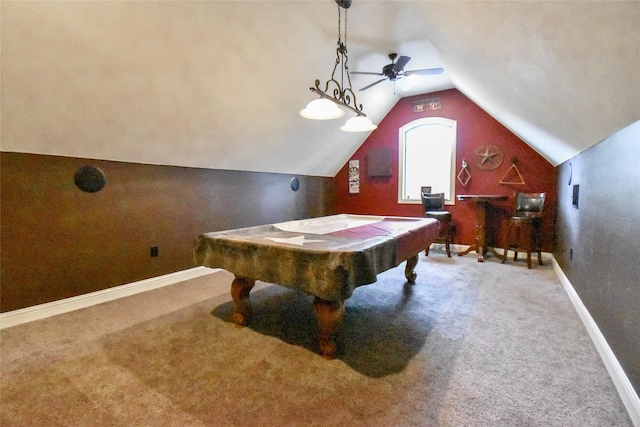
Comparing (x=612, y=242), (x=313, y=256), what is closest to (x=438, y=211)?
(x=612, y=242)

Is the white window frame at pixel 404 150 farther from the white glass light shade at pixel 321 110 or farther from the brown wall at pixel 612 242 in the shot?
the white glass light shade at pixel 321 110

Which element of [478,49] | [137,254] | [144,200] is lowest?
[137,254]

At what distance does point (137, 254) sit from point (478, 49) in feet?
12.3

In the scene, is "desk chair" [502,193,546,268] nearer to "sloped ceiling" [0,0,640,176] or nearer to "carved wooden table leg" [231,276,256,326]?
"sloped ceiling" [0,0,640,176]

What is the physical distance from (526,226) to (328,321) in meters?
3.45

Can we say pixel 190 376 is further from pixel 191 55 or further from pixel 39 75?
pixel 191 55

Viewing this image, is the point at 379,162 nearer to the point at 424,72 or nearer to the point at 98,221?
the point at 424,72

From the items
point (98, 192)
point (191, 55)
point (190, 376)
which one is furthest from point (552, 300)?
point (98, 192)

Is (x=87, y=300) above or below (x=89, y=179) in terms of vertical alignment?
below

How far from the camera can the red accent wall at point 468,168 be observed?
14.0ft

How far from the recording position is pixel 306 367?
5.51ft

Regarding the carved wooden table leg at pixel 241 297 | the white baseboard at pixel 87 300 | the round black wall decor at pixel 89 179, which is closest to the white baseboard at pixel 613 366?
the carved wooden table leg at pixel 241 297

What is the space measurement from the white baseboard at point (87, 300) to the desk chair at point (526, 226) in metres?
4.31

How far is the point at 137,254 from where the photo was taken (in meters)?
3.04
